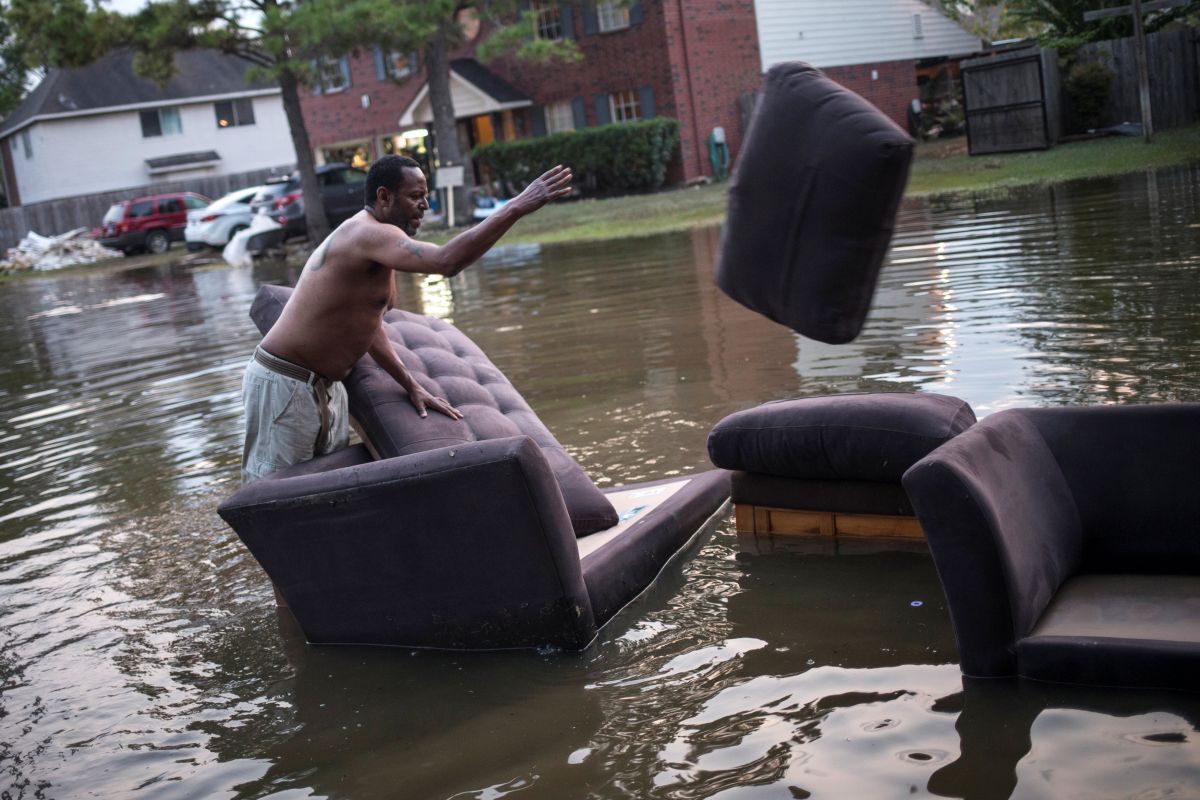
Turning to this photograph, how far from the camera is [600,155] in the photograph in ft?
107

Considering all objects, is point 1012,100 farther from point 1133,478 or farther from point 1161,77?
point 1133,478

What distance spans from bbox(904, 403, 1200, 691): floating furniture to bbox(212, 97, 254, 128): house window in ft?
176

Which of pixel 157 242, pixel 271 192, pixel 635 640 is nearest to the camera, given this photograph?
pixel 635 640

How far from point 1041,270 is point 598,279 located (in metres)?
6.41

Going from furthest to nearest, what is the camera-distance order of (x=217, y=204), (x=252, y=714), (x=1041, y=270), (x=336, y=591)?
(x=217, y=204)
(x=1041, y=270)
(x=336, y=591)
(x=252, y=714)

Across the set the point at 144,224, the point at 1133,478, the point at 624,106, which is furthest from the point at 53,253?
the point at 1133,478

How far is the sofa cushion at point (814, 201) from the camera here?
165 inches

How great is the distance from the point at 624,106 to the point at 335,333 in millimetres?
28899

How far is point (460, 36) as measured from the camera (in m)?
30.4

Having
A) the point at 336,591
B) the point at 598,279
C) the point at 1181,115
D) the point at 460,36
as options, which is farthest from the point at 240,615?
the point at 460,36

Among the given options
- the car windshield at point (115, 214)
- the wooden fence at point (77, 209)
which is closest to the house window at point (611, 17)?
the car windshield at point (115, 214)

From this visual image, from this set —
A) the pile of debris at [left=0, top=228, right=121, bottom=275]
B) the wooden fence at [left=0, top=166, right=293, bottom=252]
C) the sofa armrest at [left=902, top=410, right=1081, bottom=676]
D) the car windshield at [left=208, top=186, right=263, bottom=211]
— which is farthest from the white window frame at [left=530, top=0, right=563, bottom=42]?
the sofa armrest at [left=902, top=410, right=1081, bottom=676]

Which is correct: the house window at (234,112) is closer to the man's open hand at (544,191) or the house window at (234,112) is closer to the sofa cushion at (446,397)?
the sofa cushion at (446,397)

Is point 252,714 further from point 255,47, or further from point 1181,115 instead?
point 255,47
